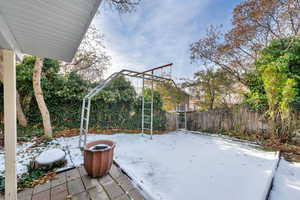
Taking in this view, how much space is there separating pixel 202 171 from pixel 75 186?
2.14 metres

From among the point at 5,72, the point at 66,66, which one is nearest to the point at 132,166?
the point at 5,72

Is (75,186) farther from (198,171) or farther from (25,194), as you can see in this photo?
(198,171)

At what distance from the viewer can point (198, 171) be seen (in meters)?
2.27

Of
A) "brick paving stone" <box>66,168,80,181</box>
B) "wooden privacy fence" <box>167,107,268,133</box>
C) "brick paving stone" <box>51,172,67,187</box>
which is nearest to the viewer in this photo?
"brick paving stone" <box>51,172,67,187</box>

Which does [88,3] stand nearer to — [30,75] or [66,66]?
[30,75]

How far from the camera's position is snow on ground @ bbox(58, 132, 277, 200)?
171 cm

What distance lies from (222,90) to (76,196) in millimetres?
7021

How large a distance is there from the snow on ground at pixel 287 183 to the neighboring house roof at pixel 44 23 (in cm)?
320

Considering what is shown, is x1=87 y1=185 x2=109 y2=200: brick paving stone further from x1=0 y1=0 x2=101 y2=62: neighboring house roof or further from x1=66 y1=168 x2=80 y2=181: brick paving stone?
x1=0 y1=0 x2=101 y2=62: neighboring house roof

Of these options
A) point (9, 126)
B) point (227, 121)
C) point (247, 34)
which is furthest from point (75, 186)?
point (247, 34)

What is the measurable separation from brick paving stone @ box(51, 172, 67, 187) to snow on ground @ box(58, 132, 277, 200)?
0.49 metres

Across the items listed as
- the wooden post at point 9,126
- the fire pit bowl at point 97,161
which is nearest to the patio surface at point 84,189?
the fire pit bowl at point 97,161

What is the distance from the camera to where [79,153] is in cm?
286

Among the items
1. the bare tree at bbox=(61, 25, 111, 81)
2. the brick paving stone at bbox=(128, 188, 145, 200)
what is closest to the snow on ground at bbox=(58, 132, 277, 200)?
the brick paving stone at bbox=(128, 188, 145, 200)
